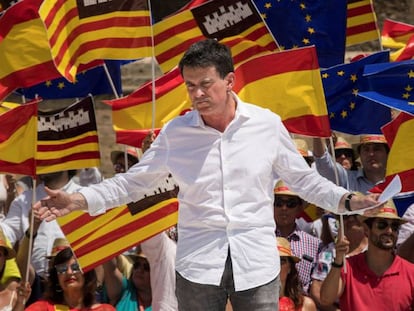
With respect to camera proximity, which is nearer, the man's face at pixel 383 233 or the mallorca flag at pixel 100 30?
the man's face at pixel 383 233

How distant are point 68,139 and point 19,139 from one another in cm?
76

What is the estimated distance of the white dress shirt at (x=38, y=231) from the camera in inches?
336

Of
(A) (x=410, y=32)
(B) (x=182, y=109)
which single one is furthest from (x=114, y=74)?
(A) (x=410, y=32)

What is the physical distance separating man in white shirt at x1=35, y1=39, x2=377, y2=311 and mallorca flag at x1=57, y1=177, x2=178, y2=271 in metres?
2.56

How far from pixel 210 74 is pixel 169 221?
9.31ft

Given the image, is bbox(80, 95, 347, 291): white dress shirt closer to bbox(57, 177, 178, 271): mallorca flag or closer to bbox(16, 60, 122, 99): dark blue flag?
bbox(57, 177, 178, 271): mallorca flag

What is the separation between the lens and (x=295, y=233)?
8.20 m

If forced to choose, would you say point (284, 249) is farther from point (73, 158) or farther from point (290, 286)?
point (73, 158)

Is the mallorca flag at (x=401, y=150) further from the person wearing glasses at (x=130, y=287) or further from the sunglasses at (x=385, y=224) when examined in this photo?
the person wearing glasses at (x=130, y=287)

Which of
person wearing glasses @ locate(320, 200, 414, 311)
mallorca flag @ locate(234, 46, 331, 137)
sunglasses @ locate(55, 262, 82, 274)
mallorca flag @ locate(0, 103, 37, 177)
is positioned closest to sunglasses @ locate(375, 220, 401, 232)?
person wearing glasses @ locate(320, 200, 414, 311)

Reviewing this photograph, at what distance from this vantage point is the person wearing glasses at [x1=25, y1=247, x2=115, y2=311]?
25.4 ft

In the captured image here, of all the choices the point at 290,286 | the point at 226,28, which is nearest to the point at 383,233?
the point at 290,286

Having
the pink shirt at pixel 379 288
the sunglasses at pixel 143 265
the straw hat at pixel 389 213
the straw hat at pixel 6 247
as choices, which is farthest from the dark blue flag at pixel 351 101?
the straw hat at pixel 6 247

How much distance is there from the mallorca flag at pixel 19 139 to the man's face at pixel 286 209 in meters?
1.82
